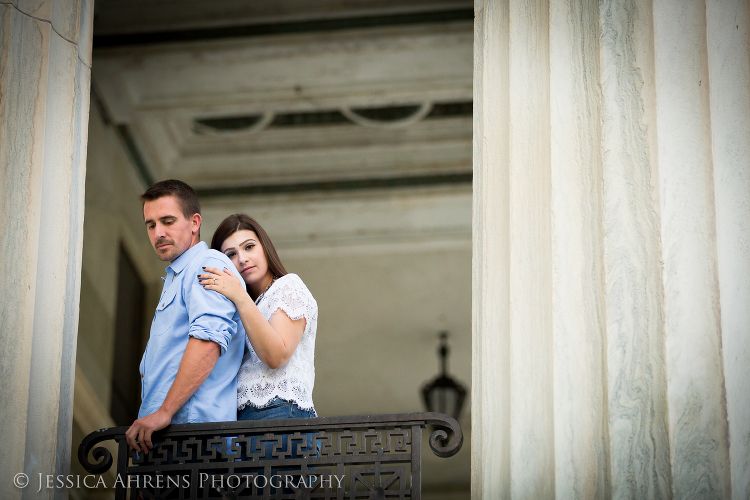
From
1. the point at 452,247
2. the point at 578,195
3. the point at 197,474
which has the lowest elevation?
the point at 197,474

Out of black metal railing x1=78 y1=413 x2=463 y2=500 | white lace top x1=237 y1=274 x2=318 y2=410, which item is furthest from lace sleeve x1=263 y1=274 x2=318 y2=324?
black metal railing x1=78 y1=413 x2=463 y2=500

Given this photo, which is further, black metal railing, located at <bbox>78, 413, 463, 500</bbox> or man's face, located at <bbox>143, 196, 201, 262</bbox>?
man's face, located at <bbox>143, 196, 201, 262</bbox>

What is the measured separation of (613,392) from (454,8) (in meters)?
6.02

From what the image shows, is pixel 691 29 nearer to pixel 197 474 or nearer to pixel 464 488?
pixel 197 474

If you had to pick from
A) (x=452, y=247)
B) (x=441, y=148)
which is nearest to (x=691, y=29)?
(x=441, y=148)

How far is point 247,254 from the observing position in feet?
13.9

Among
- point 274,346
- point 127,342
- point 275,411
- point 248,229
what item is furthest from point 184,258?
point 127,342

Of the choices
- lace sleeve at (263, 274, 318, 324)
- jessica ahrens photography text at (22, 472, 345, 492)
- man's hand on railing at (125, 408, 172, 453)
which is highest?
lace sleeve at (263, 274, 318, 324)

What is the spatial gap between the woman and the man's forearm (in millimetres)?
173

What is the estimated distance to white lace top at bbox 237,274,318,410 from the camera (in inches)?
149

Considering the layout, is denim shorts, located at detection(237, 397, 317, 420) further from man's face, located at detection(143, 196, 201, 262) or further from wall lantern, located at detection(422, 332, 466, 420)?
wall lantern, located at detection(422, 332, 466, 420)

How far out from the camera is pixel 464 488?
40.6 feet

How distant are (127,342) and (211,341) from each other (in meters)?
8.15

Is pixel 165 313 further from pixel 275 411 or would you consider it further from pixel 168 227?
pixel 275 411
